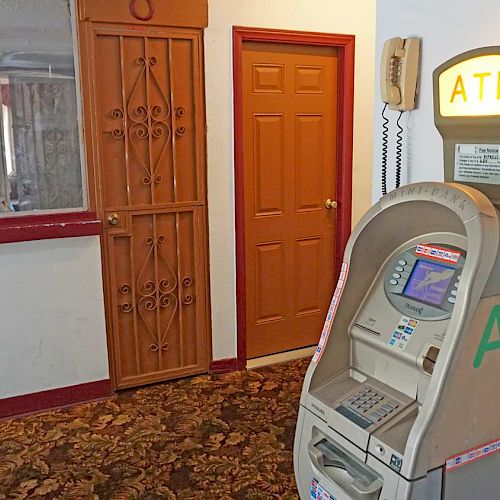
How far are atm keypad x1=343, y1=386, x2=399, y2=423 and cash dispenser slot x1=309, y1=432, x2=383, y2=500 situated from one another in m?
0.11

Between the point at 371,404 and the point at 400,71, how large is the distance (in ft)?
3.36

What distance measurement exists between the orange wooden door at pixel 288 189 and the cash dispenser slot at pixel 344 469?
84.9 inches

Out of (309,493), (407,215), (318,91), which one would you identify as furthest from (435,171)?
(318,91)

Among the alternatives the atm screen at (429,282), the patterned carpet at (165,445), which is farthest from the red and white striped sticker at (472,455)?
the patterned carpet at (165,445)

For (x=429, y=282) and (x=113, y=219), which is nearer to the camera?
(x=429, y=282)

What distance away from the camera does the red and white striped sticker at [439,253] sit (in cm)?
148

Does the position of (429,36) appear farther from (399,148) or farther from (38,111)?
(38,111)

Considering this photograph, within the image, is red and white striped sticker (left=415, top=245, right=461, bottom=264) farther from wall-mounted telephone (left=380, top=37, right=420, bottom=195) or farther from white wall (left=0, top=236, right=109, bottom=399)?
white wall (left=0, top=236, right=109, bottom=399)

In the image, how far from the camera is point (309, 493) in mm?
1637

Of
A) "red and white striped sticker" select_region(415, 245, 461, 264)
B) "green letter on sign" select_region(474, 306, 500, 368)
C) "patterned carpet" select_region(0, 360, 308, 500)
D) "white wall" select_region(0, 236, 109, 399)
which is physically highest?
"red and white striped sticker" select_region(415, 245, 461, 264)

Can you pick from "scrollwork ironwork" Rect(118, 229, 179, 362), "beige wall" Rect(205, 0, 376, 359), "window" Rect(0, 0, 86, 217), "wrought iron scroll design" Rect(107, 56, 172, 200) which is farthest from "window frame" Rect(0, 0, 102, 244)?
"beige wall" Rect(205, 0, 376, 359)

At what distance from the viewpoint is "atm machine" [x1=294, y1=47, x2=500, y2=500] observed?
4.42 ft

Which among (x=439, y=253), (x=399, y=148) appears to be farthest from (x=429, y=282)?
(x=399, y=148)

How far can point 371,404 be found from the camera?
1526 mm
